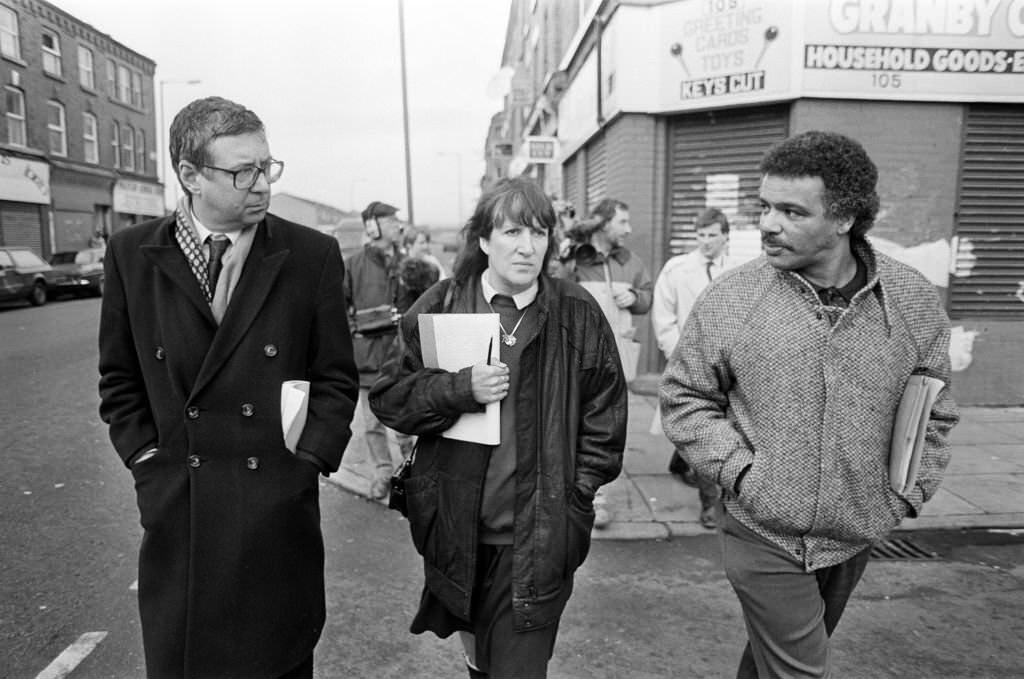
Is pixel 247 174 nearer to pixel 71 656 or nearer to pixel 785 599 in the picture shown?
pixel 785 599

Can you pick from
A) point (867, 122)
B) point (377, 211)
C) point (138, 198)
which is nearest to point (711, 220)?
point (377, 211)

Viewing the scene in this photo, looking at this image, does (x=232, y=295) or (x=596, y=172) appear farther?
(x=596, y=172)

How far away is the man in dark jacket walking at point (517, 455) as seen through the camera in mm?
2369

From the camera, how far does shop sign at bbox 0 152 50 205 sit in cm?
2842

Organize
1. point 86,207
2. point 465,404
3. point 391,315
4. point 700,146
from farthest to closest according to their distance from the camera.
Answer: point 86,207, point 700,146, point 391,315, point 465,404

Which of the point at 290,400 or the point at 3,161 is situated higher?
the point at 3,161

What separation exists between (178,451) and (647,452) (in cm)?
503

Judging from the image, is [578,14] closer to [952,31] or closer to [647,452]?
[952,31]

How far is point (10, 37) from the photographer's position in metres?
28.1

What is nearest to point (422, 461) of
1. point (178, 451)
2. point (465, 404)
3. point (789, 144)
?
point (465, 404)

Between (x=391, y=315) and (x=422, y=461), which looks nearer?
(x=422, y=461)

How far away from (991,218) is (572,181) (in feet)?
25.2

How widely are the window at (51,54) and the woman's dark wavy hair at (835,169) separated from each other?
3564 cm

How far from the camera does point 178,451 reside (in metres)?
2.26
